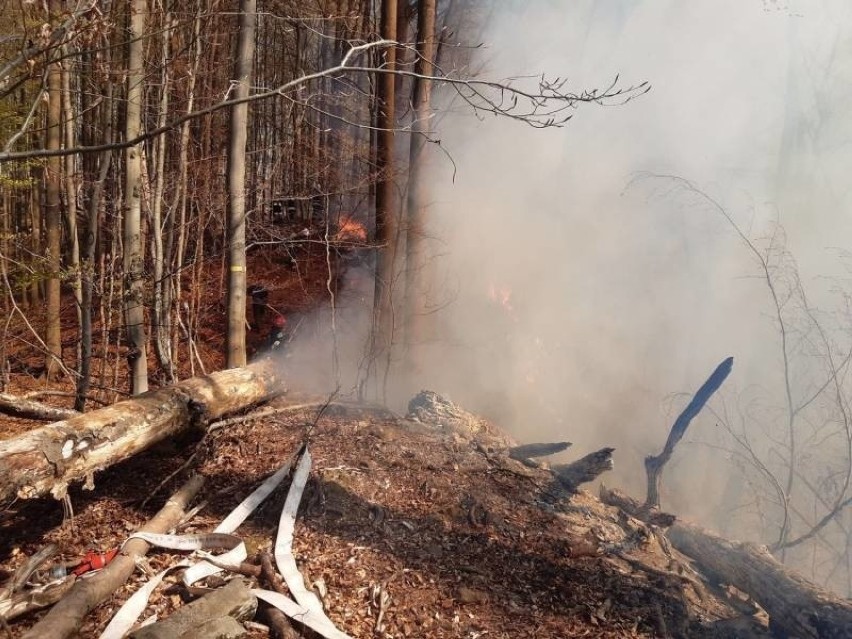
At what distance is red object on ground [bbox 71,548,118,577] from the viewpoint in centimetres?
295

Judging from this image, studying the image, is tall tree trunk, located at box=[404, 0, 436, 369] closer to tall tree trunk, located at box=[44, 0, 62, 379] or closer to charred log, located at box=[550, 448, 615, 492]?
charred log, located at box=[550, 448, 615, 492]

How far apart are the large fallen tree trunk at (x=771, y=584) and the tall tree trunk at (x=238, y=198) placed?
14.9ft

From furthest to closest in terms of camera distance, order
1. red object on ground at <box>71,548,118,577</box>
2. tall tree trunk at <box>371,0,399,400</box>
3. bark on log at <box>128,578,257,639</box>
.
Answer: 1. tall tree trunk at <box>371,0,399,400</box>
2. red object on ground at <box>71,548,118,577</box>
3. bark on log at <box>128,578,257,639</box>

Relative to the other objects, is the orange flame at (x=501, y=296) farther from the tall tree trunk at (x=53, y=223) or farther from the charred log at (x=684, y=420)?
the tall tree trunk at (x=53, y=223)

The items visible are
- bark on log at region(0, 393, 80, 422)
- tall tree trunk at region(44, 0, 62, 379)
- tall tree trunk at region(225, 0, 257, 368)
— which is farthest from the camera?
tall tree trunk at region(44, 0, 62, 379)

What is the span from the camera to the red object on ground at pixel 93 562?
295 cm

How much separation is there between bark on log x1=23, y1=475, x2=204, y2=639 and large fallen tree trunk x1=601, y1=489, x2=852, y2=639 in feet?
13.7

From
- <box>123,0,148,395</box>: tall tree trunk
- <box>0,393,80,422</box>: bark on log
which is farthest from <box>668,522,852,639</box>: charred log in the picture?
<box>0,393,80,422</box>: bark on log

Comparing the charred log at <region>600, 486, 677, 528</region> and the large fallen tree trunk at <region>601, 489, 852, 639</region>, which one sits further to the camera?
the charred log at <region>600, 486, 677, 528</region>

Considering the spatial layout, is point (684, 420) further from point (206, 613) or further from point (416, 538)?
point (206, 613)

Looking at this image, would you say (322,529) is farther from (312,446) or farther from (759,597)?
(759,597)

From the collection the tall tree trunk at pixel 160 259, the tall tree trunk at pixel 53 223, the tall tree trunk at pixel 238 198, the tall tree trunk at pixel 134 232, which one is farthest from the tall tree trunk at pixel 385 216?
the tall tree trunk at pixel 53 223

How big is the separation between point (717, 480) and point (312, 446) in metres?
8.84

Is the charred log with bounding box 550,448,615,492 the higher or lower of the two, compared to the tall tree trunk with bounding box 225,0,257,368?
lower
